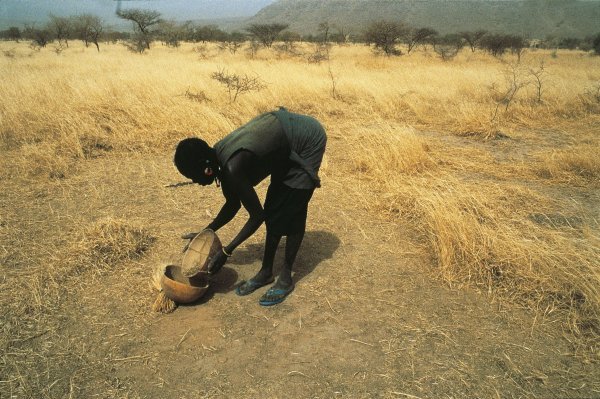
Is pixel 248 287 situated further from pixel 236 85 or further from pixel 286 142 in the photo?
pixel 236 85

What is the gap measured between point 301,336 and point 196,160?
49.6 inches

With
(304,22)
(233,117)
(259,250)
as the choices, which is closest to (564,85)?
(233,117)

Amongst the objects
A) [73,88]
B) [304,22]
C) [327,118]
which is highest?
[304,22]

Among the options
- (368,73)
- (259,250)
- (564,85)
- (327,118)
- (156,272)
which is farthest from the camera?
(368,73)

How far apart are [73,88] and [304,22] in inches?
4571

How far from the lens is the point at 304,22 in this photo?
11062 centimetres

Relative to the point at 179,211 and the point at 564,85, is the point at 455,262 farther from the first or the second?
the point at 564,85

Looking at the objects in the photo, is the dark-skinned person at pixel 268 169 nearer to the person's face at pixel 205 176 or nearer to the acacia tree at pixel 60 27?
the person's face at pixel 205 176

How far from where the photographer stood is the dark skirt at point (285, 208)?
2309 millimetres

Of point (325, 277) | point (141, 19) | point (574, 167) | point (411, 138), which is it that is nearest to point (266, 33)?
point (141, 19)

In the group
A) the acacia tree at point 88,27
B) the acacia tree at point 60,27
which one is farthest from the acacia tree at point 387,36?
the acacia tree at point 60,27

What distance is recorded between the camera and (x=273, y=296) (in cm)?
253

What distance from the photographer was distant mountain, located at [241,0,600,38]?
76.0 m

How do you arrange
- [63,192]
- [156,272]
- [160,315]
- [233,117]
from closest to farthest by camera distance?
[160,315] < [156,272] < [63,192] < [233,117]
